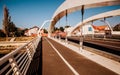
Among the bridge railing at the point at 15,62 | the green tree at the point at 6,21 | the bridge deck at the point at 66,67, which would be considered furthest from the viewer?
the green tree at the point at 6,21

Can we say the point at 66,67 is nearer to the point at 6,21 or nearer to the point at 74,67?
the point at 74,67

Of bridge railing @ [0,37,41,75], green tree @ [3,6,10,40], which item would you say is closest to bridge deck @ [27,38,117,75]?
bridge railing @ [0,37,41,75]

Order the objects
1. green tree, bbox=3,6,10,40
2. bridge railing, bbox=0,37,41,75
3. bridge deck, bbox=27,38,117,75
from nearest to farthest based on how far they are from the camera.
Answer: bridge railing, bbox=0,37,41,75 < bridge deck, bbox=27,38,117,75 < green tree, bbox=3,6,10,40

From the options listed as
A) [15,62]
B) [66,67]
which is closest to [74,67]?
[66,67]

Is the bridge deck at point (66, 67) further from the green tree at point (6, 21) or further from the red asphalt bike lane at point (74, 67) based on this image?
the green tree at point (6, 21)

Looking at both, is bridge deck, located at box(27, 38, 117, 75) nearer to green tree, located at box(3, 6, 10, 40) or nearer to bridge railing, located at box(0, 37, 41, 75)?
bridge railing, located at box(0, 37, 41, 75)

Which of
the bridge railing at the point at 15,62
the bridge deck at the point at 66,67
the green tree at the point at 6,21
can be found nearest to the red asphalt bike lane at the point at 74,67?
the bridge deck at the point at 66,67

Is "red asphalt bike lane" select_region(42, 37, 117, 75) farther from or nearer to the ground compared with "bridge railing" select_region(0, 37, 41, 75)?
nearer to the ground

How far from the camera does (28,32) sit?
18500 cm

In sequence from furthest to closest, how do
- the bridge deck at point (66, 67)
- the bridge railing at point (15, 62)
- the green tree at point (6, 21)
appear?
the green tree at point (6, 21)
the bridge deck at point (66, 67)
the bridge railing at point (15, 62)

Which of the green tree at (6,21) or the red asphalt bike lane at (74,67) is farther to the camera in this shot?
the green tree at (6,21)

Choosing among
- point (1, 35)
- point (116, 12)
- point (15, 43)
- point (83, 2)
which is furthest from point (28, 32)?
point (83, 2)

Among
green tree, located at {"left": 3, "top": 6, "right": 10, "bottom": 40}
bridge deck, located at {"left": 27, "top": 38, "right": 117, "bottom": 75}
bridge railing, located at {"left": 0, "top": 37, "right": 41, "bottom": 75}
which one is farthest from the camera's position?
green tree, located at {"left": 3, "top": 6, "right": 10, "bottom": 40}

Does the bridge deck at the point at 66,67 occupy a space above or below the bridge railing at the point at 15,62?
below
